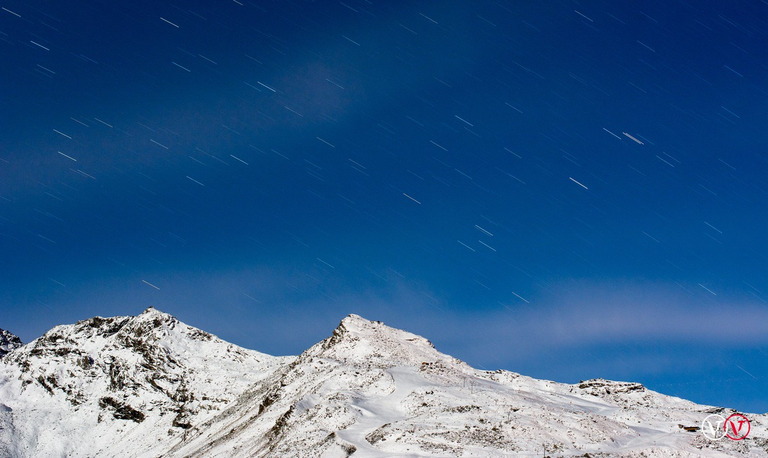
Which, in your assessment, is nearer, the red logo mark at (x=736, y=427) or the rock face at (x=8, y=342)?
the red logo mark at (x=736, y=427)

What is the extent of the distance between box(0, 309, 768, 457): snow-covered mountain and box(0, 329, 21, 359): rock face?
71472 mm

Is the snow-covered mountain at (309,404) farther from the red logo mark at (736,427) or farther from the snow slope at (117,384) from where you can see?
the red logo mark at (736,427)

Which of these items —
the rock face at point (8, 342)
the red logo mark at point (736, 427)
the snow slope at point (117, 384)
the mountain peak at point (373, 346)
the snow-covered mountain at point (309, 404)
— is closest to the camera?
the snow-covered mountain at point (309, 404)

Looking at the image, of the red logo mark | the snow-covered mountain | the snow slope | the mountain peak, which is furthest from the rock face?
the red logo mark

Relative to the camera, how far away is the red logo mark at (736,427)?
1842 inches

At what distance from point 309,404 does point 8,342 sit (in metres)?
185

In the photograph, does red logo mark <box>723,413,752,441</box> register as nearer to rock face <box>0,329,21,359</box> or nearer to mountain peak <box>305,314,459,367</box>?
mountain peak <box>305,314,459,367</box>

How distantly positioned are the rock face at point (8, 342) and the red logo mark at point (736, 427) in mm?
200248

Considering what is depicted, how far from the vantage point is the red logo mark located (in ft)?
153

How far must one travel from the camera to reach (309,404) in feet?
171

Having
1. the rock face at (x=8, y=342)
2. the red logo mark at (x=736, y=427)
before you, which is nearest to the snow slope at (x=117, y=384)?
the rock face at (x=8, y=342)

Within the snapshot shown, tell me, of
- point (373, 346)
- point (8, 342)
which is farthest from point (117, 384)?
point (8, 342)

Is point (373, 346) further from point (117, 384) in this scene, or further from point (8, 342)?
point (8, 342)

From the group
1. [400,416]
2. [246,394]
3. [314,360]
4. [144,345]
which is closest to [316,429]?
[400,416]
